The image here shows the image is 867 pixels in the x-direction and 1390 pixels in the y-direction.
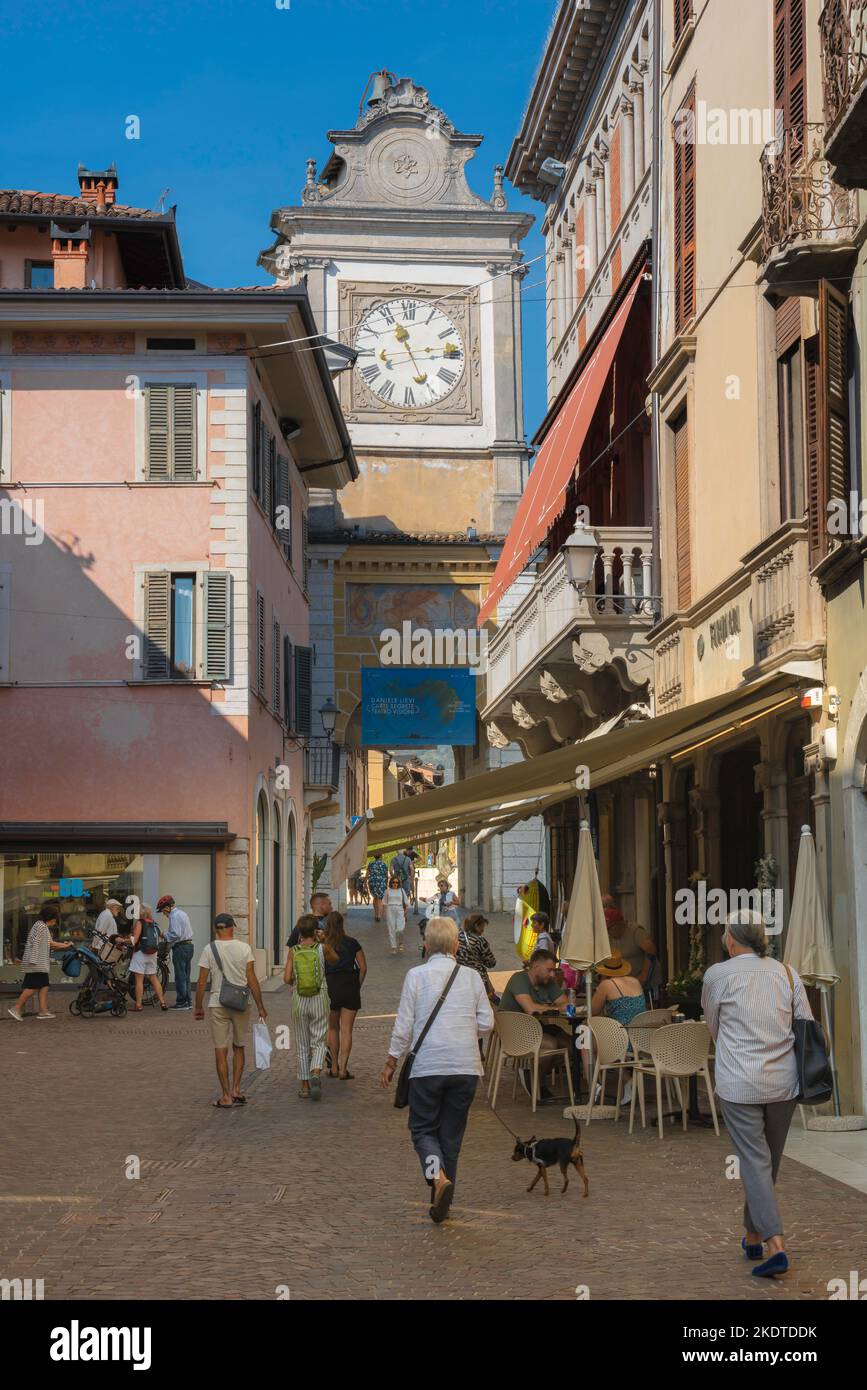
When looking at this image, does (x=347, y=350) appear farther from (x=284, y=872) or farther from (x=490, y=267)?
(x=490, y=267)

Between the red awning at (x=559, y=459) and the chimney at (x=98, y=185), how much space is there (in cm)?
1171

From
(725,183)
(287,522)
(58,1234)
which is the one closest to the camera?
(58,1234)

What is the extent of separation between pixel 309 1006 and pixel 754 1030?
8.10m

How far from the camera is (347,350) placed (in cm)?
3622

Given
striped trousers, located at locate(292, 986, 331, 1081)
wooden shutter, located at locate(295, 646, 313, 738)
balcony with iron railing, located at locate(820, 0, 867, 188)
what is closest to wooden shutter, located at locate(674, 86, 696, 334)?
balcony with iron railing, located at locate(820, 0, 867, 188)

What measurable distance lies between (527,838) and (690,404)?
28.2 metres

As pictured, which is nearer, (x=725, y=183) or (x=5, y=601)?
(x=725, y=183)

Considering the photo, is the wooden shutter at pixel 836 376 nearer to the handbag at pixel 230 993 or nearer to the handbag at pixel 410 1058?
the handbag at pixel 410 1058

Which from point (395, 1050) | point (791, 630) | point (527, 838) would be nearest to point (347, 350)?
point (527, 838)

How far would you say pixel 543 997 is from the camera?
15.1 metres

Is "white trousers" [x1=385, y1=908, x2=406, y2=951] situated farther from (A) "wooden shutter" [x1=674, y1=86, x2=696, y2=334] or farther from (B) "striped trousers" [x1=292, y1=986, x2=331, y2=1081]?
(B) "striped trousers" [x1=292, y1=986, x2=331, y2=1081]

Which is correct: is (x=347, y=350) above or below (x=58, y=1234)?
above

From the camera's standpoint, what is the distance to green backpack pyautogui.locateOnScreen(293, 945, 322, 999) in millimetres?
15844

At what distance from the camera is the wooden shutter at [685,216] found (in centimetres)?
1945
